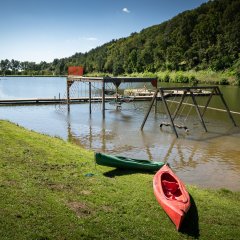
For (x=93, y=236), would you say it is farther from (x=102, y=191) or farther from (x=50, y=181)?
(x=50, y=181)

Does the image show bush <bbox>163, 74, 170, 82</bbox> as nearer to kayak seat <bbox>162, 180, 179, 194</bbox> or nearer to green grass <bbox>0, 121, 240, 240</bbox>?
green grass <bbox>0, 121, 240, 240</bbox>

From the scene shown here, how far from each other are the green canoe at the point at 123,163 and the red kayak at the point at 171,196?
3.83 ft

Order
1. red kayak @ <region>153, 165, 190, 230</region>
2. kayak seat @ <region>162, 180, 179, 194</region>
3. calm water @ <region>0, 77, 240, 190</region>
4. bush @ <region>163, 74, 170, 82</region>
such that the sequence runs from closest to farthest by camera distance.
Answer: red kayak @ <region>153, 165, 190, 230</region>
kayak seat @ <region>162, 180, 179, 194</region>
calm water @ <region>0, 77, 240, 190</region>
bush @ <region>163, 74, 170, 82</region>

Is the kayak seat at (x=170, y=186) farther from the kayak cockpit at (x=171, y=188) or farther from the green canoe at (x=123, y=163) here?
the green canoe at (x=123, y=163)

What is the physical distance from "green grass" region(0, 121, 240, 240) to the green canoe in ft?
1.06

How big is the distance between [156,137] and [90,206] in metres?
14.7

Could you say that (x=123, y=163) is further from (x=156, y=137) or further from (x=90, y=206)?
(x=156, y=137)

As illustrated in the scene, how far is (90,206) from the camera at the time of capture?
9242 millimetres

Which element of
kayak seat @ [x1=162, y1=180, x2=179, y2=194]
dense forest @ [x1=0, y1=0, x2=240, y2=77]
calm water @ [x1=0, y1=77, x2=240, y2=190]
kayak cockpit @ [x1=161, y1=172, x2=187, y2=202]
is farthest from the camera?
dense forest @ [x1=0, y1=0, x2=240, y2=77]

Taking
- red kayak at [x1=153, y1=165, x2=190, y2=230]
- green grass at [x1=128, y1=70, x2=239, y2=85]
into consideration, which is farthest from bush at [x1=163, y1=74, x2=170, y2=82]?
red kayak at [x1=153, y1=165, x2=190, y2=230]

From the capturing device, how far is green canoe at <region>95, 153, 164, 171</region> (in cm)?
1309

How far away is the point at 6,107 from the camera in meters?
38.8

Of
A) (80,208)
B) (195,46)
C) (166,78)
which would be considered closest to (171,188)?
(80,208)

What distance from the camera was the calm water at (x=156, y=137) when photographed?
16234mm
